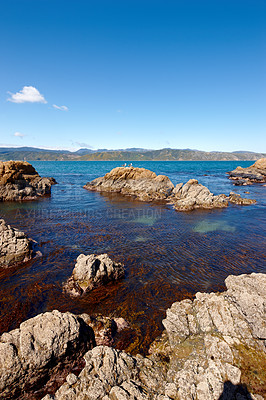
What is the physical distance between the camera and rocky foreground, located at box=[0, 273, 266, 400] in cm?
679

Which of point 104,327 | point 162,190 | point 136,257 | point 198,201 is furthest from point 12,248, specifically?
point 162,190

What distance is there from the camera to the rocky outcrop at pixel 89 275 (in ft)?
47.0

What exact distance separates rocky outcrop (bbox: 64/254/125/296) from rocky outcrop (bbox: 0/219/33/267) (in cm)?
628

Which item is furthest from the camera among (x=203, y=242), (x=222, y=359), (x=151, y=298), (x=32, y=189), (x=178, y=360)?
(x=32, y=189)

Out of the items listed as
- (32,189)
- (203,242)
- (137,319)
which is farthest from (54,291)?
(32,189)

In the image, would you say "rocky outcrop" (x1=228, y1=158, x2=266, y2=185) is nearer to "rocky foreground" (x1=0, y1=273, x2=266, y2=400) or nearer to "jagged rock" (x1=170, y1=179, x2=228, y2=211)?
"jagged rock" (x1=170, y1=179, x2=228, y2=211)

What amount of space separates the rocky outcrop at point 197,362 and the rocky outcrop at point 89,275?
613 centimetres

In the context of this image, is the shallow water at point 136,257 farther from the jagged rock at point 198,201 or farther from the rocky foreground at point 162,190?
the rocky foreground at point 162,190

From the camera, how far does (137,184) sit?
57000 millimetres

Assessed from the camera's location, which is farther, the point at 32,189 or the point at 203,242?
the point at 32,189

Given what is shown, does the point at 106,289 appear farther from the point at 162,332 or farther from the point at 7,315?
the point at 7,315

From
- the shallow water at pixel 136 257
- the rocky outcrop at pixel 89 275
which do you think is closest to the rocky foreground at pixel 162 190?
the shallow water at pixel 136 257

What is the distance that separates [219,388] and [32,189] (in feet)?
171

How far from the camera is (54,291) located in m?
14.5
